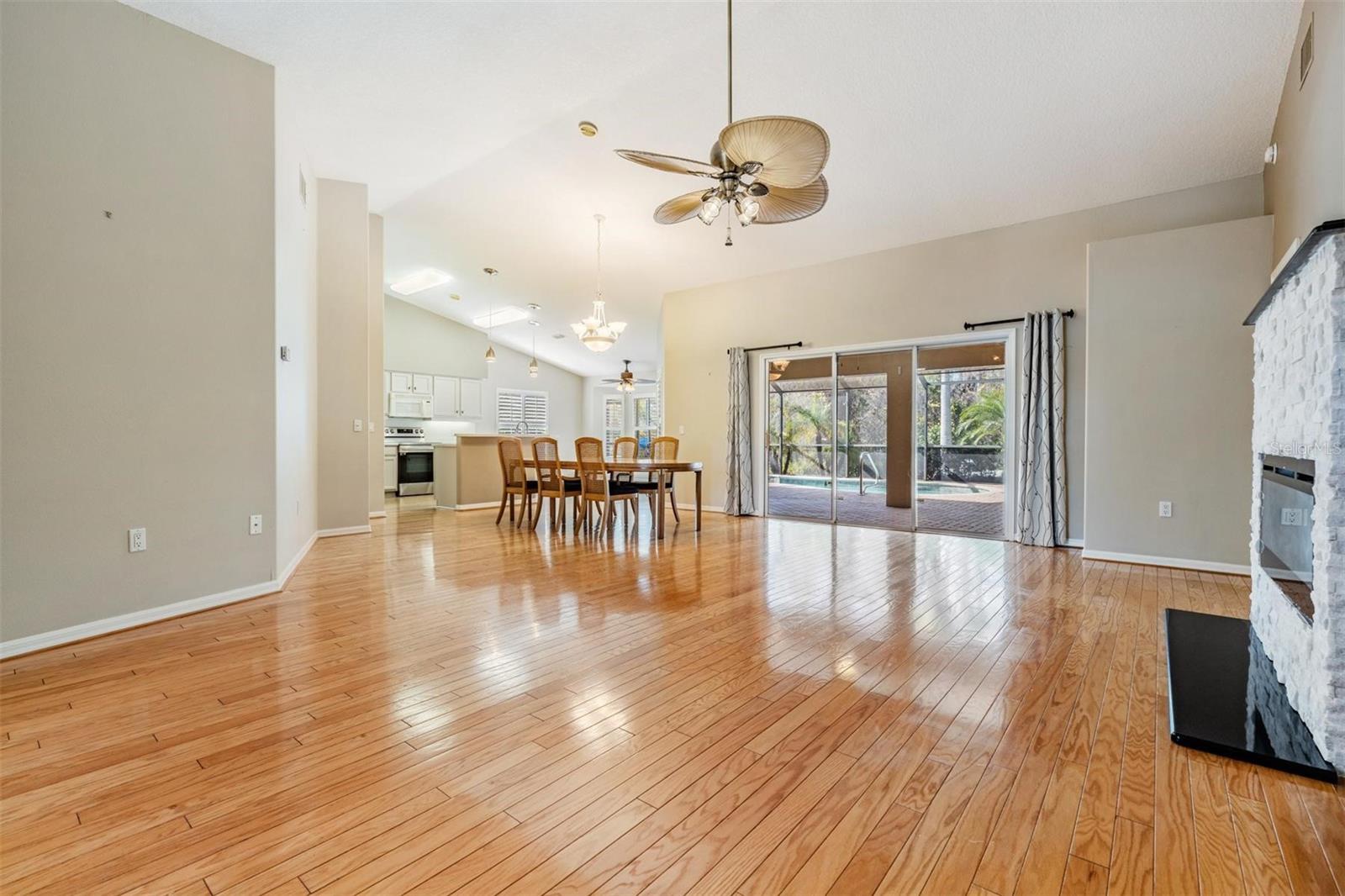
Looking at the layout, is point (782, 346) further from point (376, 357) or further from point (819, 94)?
point (376, 357)

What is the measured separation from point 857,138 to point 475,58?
2953mm

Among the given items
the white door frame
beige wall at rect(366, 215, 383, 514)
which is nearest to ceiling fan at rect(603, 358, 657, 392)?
the white door frame

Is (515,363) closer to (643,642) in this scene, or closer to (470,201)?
(470,201)

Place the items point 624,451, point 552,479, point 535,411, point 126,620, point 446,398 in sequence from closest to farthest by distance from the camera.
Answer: point 126,620 < point 552,479 < point 624,451 < point 446,398 < point 535,411

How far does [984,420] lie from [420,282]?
8.64m

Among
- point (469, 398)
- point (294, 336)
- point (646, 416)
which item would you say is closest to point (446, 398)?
point (469, 398)

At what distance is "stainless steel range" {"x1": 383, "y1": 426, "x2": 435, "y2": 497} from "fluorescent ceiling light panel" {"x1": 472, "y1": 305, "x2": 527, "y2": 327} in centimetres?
248

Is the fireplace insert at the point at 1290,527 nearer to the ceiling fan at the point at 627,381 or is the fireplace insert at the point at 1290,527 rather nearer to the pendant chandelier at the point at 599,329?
the pendant chandelier at the point at 599,329

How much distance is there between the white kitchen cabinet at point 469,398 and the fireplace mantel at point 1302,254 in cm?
1127

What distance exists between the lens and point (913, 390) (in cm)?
603

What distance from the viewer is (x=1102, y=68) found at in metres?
3.57

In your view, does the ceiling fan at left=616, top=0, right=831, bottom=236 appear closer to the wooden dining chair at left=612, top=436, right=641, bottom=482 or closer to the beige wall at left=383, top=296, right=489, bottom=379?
the wooden dining chair at left=612, top=436, right=641, bottom=482

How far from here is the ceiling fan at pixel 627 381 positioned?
10.9 m

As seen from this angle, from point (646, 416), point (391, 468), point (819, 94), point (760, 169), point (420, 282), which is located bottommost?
→ point (391, 468)
